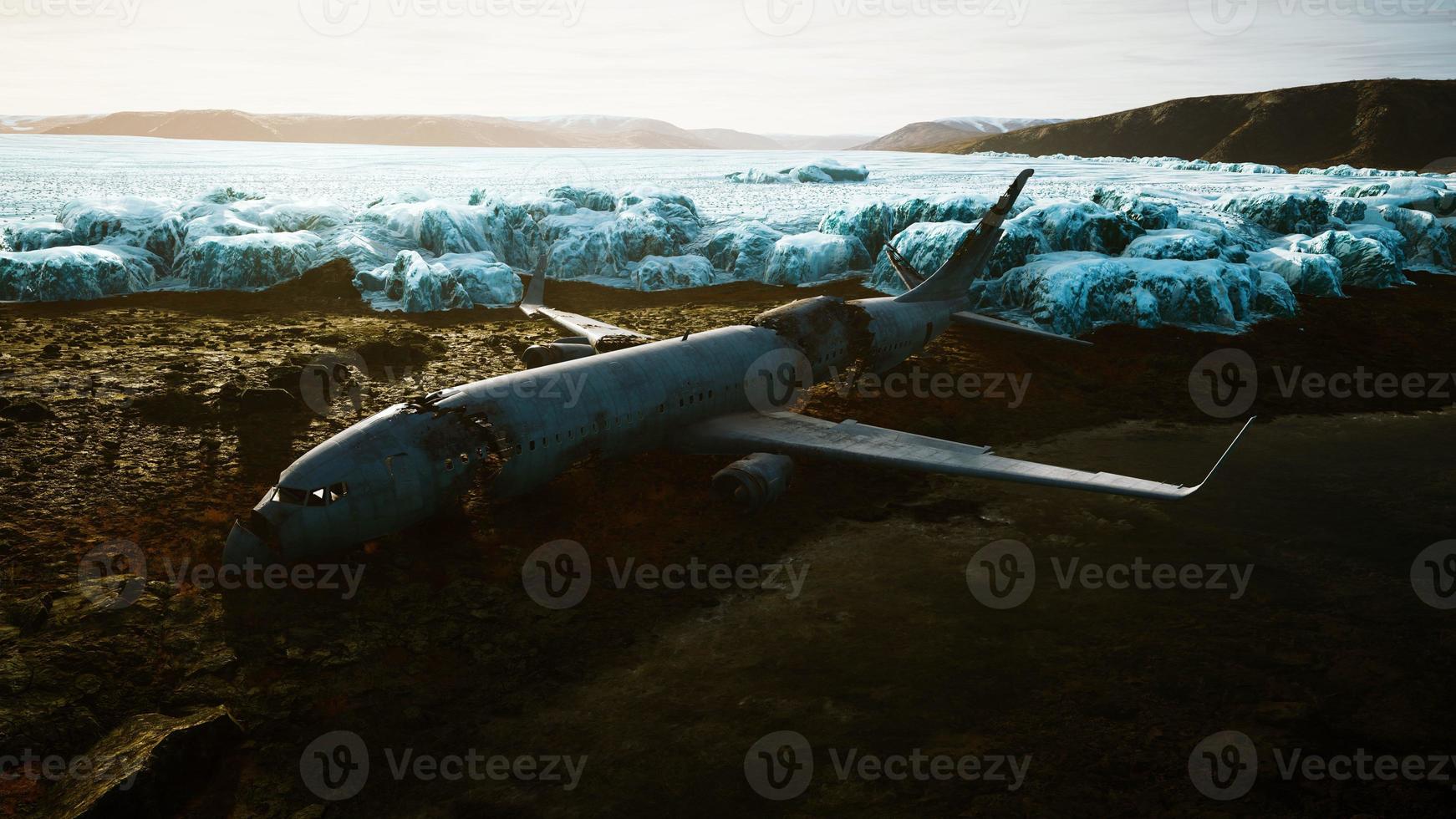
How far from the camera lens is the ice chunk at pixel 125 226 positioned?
207ft

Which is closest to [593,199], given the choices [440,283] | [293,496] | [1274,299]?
[440,283]

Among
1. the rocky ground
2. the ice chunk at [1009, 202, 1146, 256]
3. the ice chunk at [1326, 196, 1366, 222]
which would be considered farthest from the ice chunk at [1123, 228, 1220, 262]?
the rocky ground

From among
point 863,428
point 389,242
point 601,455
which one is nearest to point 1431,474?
point 863,428

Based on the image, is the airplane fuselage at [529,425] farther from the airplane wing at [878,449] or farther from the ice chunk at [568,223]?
the ice chunk at [568,223]

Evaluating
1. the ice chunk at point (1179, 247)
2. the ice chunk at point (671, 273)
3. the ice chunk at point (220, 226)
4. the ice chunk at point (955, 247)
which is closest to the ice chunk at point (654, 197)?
the ice chunk at point (671, 273)

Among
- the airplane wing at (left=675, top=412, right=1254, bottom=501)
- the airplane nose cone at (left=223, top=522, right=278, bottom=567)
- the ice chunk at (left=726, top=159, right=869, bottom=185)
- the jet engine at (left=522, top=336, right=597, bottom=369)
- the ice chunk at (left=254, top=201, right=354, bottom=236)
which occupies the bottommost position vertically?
the airplane nose cone at (left=223, top=522, right=278, bottom=567)

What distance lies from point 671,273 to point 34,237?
51332 mm

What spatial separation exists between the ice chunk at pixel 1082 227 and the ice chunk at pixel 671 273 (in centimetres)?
2609

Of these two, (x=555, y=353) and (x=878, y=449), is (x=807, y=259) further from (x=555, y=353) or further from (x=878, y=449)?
(x=878, y=449)

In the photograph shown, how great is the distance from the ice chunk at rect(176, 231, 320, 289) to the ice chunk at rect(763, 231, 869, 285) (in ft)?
130

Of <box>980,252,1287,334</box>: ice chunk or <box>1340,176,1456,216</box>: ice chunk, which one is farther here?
<box>1340,176,1456,216</box>: ice chunk

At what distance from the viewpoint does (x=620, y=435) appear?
26.5 m

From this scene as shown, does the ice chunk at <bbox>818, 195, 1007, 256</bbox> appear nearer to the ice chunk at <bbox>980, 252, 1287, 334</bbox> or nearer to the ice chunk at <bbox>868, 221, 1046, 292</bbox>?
the ice chunk at <bbox>868, 221, 1046, 292</bbox>

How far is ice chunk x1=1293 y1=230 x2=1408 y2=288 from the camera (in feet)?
207
